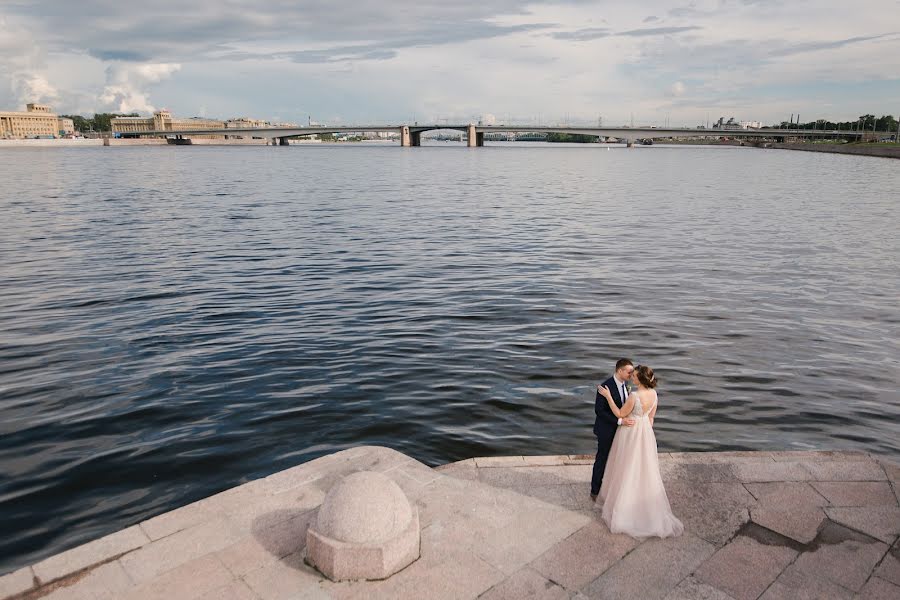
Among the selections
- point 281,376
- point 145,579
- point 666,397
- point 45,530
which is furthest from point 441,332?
point 145,579

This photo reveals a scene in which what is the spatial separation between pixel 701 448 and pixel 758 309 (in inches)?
405

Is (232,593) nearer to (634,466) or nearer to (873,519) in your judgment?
(634,466)

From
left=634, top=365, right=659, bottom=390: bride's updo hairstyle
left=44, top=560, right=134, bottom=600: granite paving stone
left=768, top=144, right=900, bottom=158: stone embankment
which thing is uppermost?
left=768, top=144, right=900, bottom=158: stone embankment

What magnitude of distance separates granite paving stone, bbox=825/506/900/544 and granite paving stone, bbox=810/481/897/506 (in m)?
0.14

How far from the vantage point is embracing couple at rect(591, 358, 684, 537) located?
730 cm

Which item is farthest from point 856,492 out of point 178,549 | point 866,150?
point 866,150

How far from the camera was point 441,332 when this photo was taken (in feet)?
A: 57.4

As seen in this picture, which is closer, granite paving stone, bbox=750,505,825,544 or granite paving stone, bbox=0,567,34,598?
granite paving stone, bbox=0,567,34,598

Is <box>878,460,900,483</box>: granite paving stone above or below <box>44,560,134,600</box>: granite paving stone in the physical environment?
below

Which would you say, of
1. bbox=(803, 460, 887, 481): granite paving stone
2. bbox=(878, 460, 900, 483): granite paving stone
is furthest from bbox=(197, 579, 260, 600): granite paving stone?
bbox=(878, 460, 900, 483): granite paving stone

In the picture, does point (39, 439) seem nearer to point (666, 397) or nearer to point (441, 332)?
point (441, 332)

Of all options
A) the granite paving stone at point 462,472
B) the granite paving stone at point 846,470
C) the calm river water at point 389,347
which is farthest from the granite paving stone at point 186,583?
the granite paving stone at point 846,470

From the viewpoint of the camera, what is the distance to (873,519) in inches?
301

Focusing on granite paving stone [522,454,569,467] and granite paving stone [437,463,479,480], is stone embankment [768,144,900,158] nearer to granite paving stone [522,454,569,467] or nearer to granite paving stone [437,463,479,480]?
granite paving stone [522,454,569,467]
